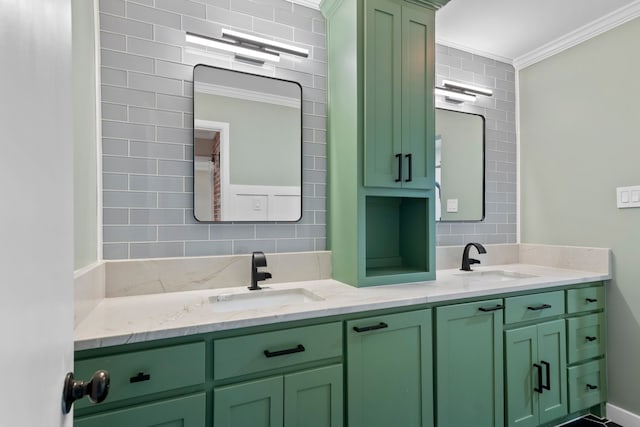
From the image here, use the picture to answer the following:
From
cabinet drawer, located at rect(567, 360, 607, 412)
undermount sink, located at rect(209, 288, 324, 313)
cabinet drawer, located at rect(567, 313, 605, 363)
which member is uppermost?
undermount sink, located at rect(209, 288, 324, 313)

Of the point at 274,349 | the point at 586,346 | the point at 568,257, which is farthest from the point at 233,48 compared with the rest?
the point at 586,346

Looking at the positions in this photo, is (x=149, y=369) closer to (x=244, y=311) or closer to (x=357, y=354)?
(x=244, y=311)

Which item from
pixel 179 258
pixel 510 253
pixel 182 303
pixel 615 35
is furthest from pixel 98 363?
pixel 615 35

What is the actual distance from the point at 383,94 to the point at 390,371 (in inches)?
53.7

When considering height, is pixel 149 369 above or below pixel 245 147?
below

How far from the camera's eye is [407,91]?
188cm

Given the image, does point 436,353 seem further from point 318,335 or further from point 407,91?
point 407,91

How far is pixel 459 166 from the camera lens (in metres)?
2.52

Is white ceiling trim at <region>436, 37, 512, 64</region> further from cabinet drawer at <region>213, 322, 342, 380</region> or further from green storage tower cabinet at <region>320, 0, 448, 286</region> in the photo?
cabinet drawer at <region>213, 322, 342, 380</region>

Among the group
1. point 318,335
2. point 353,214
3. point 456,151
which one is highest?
point 456,151

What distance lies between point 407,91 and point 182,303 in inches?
61.7

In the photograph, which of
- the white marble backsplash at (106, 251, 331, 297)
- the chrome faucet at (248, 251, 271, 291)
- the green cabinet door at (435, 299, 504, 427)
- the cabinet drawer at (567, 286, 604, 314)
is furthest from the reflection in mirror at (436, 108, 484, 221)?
the chrome faucet at (248, 251, 271, 291)

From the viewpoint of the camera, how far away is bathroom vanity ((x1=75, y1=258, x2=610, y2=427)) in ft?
3.71

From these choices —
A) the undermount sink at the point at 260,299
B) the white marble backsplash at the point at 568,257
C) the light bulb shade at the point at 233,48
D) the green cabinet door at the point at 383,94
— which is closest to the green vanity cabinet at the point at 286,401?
the undermount sink at the point at 260,299
